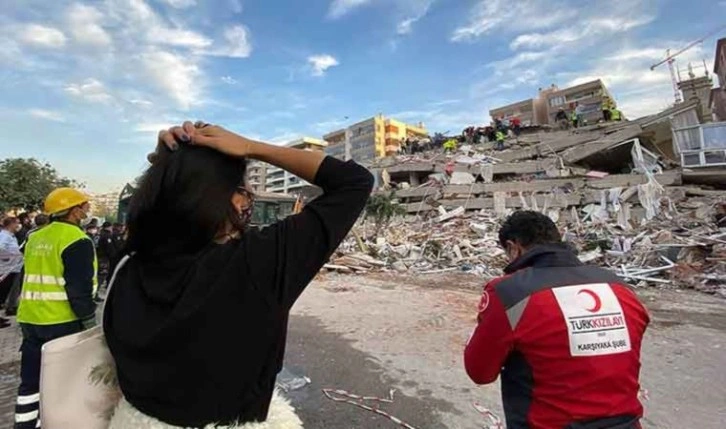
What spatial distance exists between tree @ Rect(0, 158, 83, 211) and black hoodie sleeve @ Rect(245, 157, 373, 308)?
1187 inches

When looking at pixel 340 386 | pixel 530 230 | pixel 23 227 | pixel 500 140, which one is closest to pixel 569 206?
pixel 500 140

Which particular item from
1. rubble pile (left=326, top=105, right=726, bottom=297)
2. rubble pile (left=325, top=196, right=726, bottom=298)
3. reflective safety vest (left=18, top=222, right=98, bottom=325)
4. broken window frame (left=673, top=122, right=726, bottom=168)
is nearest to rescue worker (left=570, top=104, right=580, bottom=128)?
rubble pile (left=326, top=105, right=726, bottom=297)

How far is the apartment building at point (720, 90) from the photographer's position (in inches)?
1224

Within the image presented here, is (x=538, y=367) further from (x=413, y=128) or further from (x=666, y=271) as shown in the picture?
(x=413, y=128)

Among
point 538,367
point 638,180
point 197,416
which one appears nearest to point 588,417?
point 538,367

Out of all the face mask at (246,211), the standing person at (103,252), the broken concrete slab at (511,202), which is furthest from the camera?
the broken concrete slab at (511,202)

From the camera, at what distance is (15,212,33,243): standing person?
8322mm

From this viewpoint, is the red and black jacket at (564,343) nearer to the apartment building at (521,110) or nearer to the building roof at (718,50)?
the building roof at (718,50)

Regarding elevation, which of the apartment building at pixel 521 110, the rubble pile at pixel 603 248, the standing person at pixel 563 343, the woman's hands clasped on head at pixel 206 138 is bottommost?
the rubble pile at pixel 603 248

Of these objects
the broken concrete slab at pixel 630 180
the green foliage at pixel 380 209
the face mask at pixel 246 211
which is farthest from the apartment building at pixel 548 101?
the face mask at pixel 246 211

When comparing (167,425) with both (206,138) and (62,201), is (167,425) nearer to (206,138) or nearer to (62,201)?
(206,138)

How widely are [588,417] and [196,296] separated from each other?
1435 mm

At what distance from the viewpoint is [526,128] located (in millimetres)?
33531

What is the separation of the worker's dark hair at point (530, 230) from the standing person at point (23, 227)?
30.3 ft
